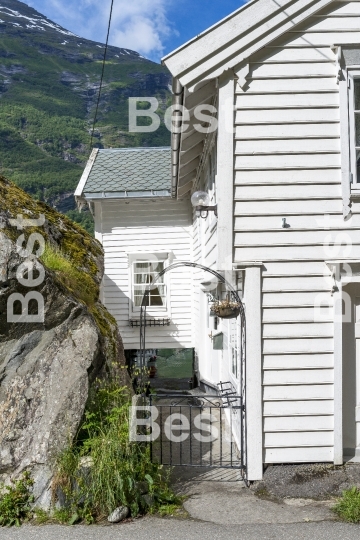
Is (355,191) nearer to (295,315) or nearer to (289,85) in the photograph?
(289,85)

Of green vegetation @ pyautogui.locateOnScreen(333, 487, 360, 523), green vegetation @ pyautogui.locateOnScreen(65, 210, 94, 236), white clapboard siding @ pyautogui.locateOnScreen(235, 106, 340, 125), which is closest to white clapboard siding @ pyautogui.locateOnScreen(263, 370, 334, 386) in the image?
green vegetation @ pyautogui.locateOnScreen(333, 487, 360, 523)

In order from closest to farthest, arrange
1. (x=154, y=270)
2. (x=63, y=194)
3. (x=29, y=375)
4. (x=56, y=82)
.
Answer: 1. (x=29, y=375)
2. (x=154, y=270)
3. (x=63, y=194)
4. (x=56, y=82)

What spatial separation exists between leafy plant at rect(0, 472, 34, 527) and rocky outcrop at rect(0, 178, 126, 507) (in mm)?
102

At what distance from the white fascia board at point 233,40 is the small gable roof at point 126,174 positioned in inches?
318

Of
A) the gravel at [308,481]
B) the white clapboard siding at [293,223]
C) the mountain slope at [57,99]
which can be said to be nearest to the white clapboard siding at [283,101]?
the white clapboard siding at [293,223]

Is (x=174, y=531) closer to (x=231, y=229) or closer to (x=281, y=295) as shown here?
(x=281, y=295)

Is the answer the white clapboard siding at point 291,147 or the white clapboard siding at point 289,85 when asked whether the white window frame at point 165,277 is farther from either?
the white clapboard siding at point 289,85

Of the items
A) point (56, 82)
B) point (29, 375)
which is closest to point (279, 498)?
point (29, 375)

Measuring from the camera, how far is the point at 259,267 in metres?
7.21

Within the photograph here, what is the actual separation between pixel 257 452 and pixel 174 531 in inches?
68.6

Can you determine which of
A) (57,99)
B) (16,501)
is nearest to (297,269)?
(16,501)

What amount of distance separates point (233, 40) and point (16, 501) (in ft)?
19.4

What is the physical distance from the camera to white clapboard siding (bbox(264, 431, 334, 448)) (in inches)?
284

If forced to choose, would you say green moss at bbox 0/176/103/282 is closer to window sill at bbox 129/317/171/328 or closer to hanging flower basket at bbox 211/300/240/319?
hanging flower basket at bbox 211/300/240/319
